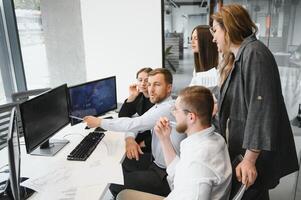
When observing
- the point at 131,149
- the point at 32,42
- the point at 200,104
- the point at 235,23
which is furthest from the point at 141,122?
the point at 32,42

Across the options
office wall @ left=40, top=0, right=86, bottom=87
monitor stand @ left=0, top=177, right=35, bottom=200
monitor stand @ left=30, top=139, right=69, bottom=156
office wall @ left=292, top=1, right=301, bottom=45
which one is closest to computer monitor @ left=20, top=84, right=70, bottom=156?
monitor stand @ left=30, top=139, right=69, bottom=156

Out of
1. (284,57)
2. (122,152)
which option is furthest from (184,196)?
(284,57)

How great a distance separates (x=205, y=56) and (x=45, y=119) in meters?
1.32

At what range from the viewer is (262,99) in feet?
4.08

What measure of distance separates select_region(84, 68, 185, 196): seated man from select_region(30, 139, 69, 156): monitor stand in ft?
0.88

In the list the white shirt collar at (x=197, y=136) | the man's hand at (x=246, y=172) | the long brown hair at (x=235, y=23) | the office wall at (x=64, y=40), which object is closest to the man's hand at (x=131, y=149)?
the white shirt collar at (x=197, y=136)

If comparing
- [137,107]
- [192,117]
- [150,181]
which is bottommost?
[150,181]

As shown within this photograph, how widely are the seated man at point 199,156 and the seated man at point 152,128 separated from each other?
1.57ft

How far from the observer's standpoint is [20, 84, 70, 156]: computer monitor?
158cm

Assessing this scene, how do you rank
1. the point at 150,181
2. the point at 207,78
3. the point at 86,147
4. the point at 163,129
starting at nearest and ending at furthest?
the point at 163,129, the point at 150,181, the point at 86,147, the point at 207,78

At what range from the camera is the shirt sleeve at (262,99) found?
1.24 m

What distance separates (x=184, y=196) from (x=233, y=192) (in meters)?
0.29

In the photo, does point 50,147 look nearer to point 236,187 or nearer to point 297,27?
point 236,187

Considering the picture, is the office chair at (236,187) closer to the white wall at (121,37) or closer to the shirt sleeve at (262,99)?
the shirt sleeve at (262,99)
